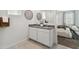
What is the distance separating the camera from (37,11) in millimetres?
1371

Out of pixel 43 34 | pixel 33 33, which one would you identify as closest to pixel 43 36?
pixel 43 34

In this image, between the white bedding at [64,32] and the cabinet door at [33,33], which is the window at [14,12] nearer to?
the cabinet door at [33,33]

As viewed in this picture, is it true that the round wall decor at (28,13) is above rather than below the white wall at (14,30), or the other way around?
above

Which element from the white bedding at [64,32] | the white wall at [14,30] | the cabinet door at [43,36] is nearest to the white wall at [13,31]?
the white wall at [14,30]

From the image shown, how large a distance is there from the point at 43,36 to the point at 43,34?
0.08ft

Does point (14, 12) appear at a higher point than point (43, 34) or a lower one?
higher

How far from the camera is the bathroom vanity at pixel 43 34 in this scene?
135cm

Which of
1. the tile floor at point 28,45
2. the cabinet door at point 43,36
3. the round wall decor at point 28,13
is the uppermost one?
the round wall decor at point 28,13

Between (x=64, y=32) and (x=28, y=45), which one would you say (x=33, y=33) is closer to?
(x=28, y=45)

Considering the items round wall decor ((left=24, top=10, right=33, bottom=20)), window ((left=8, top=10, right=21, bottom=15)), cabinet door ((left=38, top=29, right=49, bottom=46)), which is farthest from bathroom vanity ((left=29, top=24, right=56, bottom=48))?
window ((left=8, top=10, right=21, bottom=15))

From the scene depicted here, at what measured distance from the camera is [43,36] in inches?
53.7

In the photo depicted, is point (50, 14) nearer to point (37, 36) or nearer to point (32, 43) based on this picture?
point (37, 36)

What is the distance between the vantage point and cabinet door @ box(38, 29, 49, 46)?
135 centimetres
